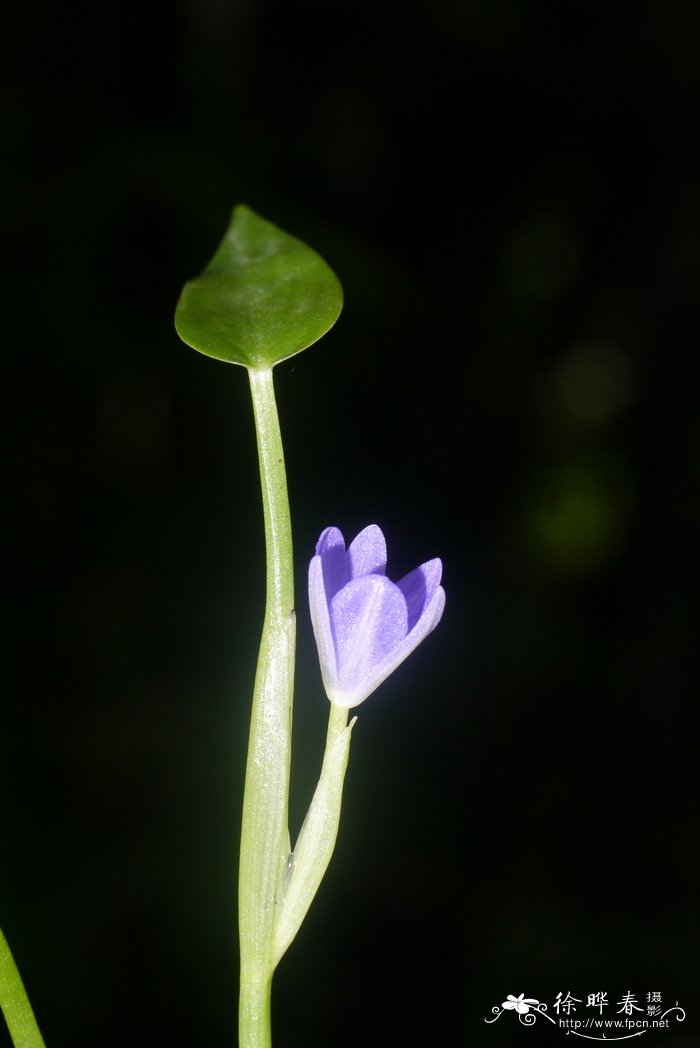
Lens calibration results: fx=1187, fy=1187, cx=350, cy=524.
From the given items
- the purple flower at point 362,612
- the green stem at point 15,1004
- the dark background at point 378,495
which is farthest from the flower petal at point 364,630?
the dark background at point 378,495

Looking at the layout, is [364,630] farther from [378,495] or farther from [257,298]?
[378,495]

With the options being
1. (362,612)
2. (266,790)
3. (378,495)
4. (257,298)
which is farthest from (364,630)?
(378,495)

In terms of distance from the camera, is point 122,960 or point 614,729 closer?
point 122,960

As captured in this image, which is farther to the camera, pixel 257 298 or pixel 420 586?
pixel 420 586

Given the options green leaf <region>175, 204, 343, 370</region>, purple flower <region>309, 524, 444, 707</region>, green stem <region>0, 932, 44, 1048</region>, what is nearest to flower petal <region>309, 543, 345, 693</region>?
purple flower <region>309, 524, 444, 707</region>

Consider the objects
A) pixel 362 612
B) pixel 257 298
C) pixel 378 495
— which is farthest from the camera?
pixel 378 495

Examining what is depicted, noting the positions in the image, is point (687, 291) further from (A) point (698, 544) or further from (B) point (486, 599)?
(B) point (486, 599)

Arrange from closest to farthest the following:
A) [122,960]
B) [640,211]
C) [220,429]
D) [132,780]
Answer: [122,960] < [132,780] < [220,429] < [640,211]

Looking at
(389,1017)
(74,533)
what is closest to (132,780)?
(74,533)
